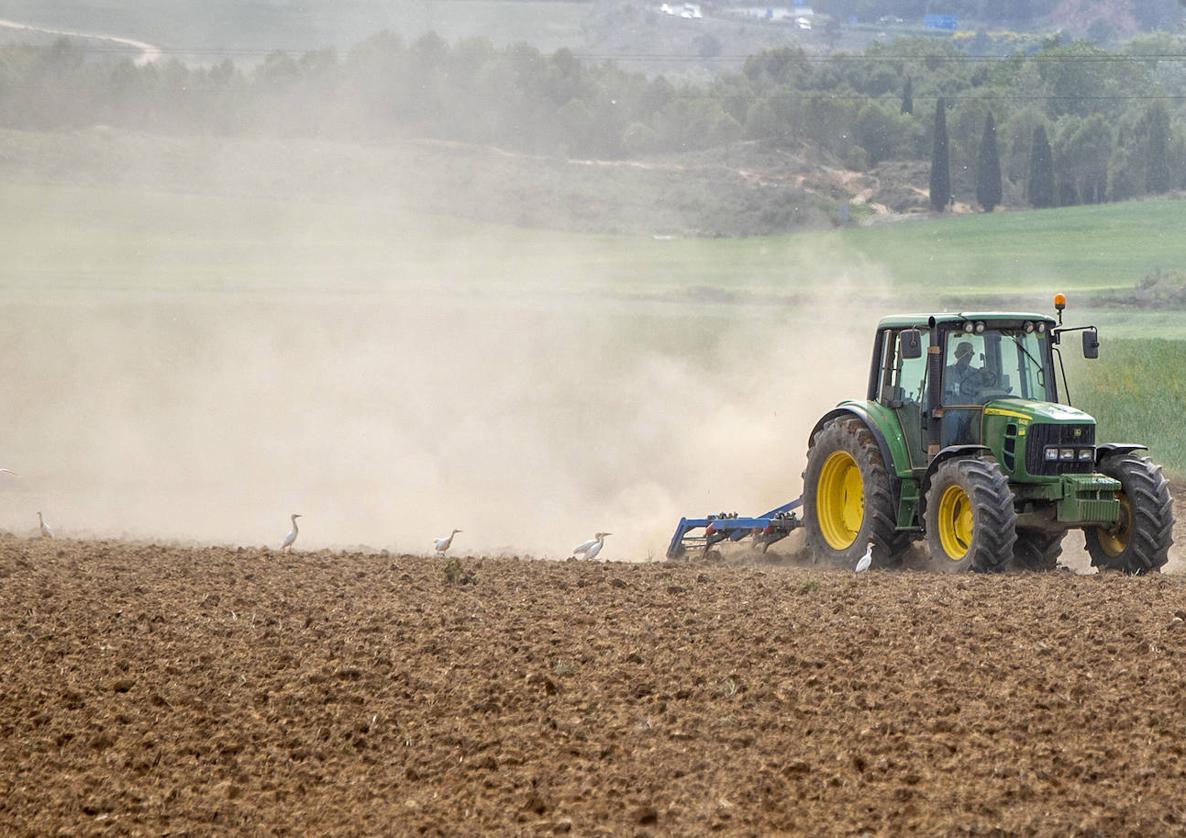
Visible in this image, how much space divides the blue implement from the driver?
2435mm

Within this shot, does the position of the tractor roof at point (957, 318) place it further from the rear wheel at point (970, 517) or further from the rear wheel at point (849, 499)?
the rear wheel at point (970, 517)

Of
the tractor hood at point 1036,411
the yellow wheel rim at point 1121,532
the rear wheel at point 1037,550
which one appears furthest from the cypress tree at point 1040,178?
the yellow wheel rim at point 1121,532

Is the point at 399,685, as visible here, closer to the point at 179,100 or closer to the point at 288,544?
the point at 288,544

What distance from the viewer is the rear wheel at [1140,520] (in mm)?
12742

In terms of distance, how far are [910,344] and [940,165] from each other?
4489 cm

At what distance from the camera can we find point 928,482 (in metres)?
13.7

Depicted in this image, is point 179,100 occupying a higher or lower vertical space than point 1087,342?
higher

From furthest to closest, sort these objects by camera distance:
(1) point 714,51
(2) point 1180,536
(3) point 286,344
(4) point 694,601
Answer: (1) point 714,51 → (3) point 286,344 → (2) point 1180,536 → (4) point 694,601

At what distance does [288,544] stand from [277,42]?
103ft

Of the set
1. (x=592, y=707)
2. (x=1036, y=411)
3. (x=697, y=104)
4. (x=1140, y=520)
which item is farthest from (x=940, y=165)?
(x=592, y=707)

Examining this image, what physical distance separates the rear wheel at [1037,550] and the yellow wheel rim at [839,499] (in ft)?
5.62

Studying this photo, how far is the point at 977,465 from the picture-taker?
12578mm

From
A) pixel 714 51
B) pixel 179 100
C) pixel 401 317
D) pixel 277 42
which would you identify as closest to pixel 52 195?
pixel 179 100

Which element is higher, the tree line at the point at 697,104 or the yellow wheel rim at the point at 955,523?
the tree line at the point at 697,104
